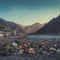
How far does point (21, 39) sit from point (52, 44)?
0.96 meters

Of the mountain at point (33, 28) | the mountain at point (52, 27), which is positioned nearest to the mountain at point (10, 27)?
the mountain at point (33, 28)

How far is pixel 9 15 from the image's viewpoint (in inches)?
265

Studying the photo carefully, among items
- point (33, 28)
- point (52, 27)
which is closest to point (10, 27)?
point (33, 28)

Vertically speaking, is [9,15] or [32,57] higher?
[9,15]

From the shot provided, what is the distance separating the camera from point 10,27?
6.74 m

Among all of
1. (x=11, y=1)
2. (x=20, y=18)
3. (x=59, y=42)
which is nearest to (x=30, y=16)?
(x=20, y=18)

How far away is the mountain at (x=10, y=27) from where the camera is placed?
669 cm

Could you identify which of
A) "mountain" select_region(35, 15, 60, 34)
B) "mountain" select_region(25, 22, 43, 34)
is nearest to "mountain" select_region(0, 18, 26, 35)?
"mountain" select_region(25, 22, 43, 34)

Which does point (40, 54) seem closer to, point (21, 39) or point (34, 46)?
point (34, 46)

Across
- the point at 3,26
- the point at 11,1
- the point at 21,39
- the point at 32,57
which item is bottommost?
the point at 32,57

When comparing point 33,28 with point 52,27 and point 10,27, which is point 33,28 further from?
point 10,27

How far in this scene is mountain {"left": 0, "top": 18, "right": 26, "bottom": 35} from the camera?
22.0 feet

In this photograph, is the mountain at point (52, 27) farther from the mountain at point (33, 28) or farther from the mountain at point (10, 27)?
the mountain at point (10, 27)

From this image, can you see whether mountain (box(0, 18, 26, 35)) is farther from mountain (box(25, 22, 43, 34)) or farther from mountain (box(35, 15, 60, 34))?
mountain (box(35, 15, 60, 34))
